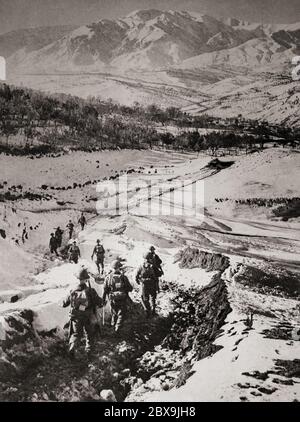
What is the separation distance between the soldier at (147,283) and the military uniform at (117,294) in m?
0.42

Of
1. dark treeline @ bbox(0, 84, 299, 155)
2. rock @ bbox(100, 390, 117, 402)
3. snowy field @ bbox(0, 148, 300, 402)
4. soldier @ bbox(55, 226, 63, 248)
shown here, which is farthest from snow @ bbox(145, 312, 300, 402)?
dark treeline @ bbox(0, 84, 299, 155)

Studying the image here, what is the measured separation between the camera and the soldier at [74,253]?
908cm

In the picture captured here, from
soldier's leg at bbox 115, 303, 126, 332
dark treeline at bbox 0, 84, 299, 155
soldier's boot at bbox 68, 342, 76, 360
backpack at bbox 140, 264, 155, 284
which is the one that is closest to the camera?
soldier's boot at bbox 68, 342, 76, 360

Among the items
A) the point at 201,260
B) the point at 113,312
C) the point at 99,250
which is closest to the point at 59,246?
the point at 99,250

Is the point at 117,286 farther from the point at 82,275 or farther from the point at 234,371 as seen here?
the point at 234,371

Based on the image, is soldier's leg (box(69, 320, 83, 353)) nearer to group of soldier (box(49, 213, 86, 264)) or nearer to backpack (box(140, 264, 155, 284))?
backpack (box(140, 264, 155, 284))

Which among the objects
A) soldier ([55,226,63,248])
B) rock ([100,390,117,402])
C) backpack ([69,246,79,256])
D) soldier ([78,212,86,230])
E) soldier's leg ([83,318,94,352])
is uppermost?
soldier ([78,212,86,230])

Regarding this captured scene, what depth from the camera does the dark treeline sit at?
13398mm

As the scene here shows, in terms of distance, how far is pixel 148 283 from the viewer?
8000 mm

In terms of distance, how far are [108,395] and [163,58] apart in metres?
53.7

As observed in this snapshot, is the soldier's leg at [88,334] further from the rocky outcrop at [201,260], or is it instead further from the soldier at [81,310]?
the rocky outcrop at [201,260]

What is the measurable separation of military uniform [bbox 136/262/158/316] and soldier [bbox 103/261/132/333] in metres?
0.41
